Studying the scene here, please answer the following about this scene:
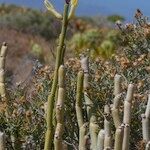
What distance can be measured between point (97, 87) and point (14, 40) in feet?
58.8

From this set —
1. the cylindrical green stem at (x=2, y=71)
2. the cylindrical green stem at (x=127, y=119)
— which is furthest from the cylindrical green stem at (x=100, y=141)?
the cylindrical green stem at (x=2, y=71)

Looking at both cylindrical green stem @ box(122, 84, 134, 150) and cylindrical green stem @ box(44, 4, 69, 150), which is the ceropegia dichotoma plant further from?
cylindrical green stem @ box(122, 84, 134, 150)

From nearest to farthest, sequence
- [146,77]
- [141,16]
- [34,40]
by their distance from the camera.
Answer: [146,77] → [141,16] → [34,40]

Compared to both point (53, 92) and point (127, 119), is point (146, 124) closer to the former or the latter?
point (127, 119)

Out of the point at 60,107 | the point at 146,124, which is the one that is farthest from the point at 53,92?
the point at 146,124

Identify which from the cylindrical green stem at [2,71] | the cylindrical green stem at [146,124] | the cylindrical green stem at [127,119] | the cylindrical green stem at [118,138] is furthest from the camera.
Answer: the cylindrical green stem at [2,71]

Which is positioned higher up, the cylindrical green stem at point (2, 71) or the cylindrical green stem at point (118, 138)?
the cylindrical green stem at point (2, 71)

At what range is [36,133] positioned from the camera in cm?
343

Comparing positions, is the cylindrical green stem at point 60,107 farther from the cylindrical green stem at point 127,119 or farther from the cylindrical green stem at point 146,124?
the cylindrical green stem at point 146,124

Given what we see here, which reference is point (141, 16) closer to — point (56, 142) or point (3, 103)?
point (3, 103)

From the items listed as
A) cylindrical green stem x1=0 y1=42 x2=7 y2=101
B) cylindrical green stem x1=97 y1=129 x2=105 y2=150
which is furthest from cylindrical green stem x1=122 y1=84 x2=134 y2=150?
cylindrical green stem x1=0 y1=42 x2=7 y2=101

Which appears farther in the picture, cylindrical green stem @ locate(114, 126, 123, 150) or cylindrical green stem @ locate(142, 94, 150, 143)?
cylindrical green stem @ locate(142, 94, 150, 143)

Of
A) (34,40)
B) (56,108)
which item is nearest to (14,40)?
(34,40)

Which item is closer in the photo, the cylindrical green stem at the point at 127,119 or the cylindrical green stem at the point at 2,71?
the cylindrical green stem at the point at 127,119
